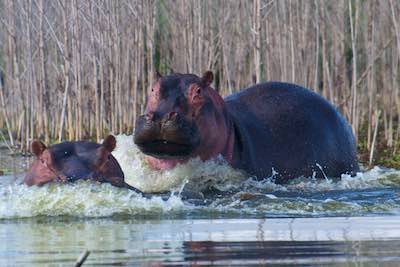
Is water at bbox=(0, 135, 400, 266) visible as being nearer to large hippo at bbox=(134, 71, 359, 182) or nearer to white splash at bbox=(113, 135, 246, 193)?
white splash at bbox=(113, 135, 246, 193)

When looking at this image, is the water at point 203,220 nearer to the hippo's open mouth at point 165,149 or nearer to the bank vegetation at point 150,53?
the hippo's open mouth at point 165,149

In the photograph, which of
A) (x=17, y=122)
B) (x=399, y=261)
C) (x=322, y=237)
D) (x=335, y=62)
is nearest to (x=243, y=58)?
(x=335, y=62)

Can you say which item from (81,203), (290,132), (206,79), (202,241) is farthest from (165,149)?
(202,241)

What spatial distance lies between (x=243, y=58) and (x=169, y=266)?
437 inches

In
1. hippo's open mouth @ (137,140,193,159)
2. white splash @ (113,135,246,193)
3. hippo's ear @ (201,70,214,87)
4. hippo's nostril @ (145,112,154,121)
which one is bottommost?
white splash @ (113,135,246,193)

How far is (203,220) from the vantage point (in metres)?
7.88

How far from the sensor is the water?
5824 millimetres

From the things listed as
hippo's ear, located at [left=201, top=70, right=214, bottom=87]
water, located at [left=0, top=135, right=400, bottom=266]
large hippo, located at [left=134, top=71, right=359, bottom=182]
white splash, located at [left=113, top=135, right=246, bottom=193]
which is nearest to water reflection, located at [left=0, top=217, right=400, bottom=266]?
water, located at [left=0, top=135, right=400, bottom=266]

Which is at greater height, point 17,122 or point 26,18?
point 26,18

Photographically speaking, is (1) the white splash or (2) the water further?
(1) the white splash

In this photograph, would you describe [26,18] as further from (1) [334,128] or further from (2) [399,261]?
(2) [399,261]

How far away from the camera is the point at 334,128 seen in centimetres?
1141

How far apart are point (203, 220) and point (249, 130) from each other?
115 inches

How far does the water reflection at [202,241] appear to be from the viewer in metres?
5.66
